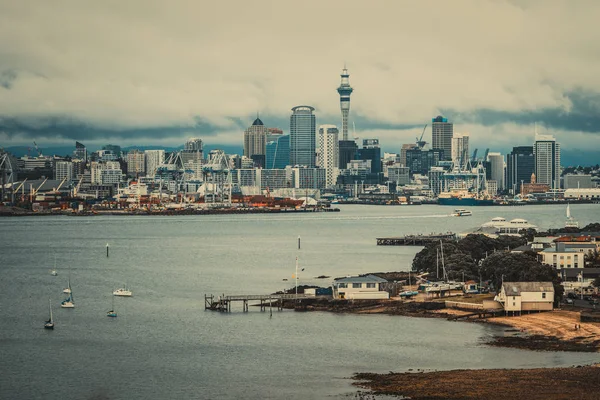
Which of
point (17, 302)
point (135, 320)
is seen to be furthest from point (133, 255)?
point (135, 320)

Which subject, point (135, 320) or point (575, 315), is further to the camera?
point (135, 320)

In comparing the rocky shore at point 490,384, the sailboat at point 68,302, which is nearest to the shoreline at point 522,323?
the rocky shore at point 490,384

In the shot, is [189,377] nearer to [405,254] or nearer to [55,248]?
[405,254]

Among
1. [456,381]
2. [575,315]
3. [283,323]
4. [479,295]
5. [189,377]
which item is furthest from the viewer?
[479,295]

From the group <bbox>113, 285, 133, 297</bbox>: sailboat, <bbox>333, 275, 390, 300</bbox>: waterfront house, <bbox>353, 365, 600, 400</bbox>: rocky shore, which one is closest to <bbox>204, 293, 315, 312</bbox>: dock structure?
<bbox>333, 275, 390, 300</bbox>: waterfront house

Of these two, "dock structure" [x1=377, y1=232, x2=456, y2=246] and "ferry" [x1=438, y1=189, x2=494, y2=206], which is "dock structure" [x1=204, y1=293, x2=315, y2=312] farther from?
"ferry" [x1=438, y1=189, x2=494, y2=206]

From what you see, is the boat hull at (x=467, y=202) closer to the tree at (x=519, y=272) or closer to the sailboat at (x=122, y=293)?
the tree at (x=519, y=272)
